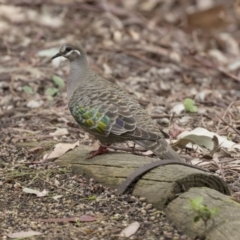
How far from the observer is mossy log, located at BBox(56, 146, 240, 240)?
3982mm

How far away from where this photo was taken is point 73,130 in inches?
260

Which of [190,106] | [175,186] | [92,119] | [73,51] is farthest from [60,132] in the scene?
[175,186]

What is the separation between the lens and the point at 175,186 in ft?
14.3

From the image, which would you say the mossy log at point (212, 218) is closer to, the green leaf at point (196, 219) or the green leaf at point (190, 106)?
the green leaf at point (196, 219)

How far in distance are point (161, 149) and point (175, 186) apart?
0.77m

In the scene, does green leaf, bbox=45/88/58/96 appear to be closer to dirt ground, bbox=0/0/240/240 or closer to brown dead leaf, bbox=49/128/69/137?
dirt ground, bbox=0/0/240/240

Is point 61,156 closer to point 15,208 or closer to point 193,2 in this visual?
point 15,208

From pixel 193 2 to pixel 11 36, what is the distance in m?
5.29

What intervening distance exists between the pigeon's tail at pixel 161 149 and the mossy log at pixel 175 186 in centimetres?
11

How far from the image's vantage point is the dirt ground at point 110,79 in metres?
4.52

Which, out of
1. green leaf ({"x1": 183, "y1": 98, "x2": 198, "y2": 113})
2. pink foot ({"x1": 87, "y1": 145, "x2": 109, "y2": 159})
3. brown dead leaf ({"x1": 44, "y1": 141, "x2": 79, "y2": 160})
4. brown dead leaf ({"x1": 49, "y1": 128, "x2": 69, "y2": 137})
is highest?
pink foot ({"x1": 87, "y1": 145, "x2": 109, "y2": 159})

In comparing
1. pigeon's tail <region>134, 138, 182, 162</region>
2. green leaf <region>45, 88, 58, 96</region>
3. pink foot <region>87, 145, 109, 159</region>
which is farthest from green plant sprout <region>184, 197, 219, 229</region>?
green leaf <region>45, 88, 58, 96</region>

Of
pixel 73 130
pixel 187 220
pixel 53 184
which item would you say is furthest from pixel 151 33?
pixel 187 220

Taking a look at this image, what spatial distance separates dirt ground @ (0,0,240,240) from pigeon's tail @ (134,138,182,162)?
0.38 meters
